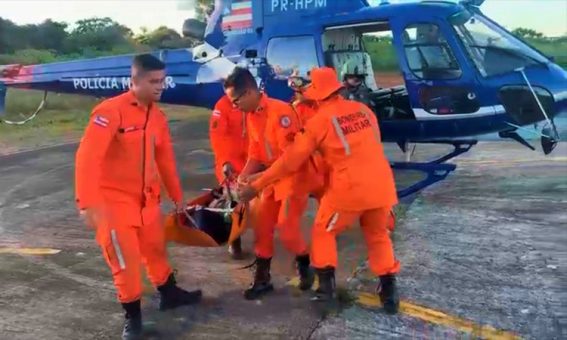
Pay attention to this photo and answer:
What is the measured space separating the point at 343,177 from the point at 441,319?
1195 millimetres

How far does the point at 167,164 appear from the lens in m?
4.90

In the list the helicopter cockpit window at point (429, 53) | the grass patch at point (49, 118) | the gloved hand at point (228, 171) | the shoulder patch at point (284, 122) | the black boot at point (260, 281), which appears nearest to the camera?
the shoulder patch at point (284, 122)

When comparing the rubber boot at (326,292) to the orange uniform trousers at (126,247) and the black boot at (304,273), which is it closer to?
the black boot at (304,273)

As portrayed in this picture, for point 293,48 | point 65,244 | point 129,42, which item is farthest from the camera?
point 129,42

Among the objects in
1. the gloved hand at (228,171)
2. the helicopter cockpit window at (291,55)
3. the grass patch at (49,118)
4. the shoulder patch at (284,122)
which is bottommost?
the grass patch at (49,118)

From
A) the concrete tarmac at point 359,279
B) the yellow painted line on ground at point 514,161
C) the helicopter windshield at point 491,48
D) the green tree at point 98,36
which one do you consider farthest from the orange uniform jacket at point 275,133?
Result: the green tree at point 98,36

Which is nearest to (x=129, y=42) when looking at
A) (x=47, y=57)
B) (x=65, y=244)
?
(x=47, y=57)

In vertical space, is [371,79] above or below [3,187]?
above

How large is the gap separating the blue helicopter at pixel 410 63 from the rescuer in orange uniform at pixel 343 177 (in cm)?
299

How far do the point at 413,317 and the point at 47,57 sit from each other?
2769 centimetres

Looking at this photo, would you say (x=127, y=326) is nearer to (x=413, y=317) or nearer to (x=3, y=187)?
(x=413, y=317)

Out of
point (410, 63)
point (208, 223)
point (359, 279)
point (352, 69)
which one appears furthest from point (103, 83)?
point (359, 279)

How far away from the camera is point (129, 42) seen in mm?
35094

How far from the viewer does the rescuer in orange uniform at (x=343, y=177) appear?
4.71m
